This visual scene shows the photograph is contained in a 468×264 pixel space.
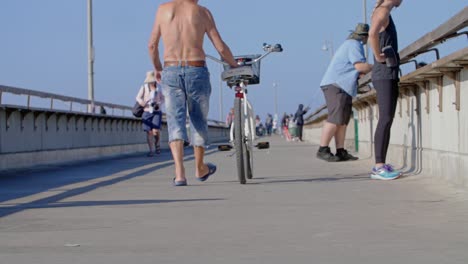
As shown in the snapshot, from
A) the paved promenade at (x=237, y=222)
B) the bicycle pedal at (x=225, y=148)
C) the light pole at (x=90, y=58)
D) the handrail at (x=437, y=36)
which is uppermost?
the light pole at (x=90, y=58)

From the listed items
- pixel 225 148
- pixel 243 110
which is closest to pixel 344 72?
pixel 225 148

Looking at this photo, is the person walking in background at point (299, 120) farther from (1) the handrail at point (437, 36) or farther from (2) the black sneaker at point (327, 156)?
(1) the handrail at point (437, 36)

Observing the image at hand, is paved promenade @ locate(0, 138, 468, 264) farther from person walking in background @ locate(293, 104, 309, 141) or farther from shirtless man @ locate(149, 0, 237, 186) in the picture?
person walking in background @ locate(293, 104, 309, 141)

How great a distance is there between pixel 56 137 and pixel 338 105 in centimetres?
704

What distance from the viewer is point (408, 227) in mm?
6531

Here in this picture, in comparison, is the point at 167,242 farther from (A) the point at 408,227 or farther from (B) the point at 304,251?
(A) the point at 408,227

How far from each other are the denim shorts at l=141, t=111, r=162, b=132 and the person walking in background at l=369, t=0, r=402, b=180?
1155 centimetres

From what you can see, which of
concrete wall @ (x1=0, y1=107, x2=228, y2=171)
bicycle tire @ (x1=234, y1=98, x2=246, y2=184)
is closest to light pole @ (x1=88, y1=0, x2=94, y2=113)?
concrete wall @ (x1=0, y1=107, x2=228, y2=171)

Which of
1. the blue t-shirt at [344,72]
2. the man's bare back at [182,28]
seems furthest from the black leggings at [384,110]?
the blue t-shirt at [344,72]

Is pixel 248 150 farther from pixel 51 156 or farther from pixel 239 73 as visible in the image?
pixel 51 156

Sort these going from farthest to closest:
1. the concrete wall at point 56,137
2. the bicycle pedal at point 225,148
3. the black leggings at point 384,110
Answer: the concrete wall at point 56,137, the bicycle pedal at point 225,148, the black leggings at point 384,110

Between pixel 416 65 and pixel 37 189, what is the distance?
4475 millimetres

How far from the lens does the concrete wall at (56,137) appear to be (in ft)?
54.2

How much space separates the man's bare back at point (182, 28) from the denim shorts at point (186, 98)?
164mm
